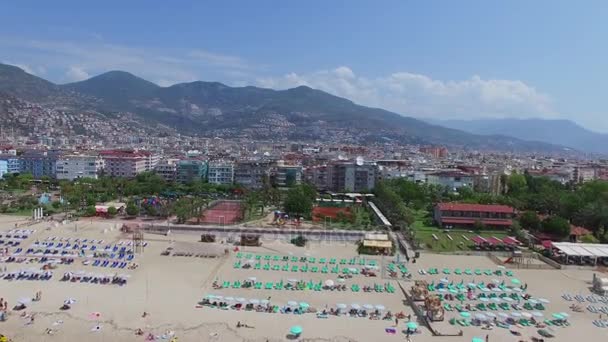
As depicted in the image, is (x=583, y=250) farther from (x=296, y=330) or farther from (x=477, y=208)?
(x=296, y=330)

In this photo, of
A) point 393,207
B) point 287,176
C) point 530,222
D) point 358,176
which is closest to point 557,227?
point 530,222

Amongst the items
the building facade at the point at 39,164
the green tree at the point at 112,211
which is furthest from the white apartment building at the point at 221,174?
the building facade at the point at 39,164

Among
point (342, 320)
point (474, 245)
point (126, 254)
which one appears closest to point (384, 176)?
point (474, 245)

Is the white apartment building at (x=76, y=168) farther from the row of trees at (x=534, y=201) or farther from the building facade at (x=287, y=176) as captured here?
the row of trees at (x=534, y=201)

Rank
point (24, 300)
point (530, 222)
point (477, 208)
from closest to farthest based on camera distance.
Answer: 1. point (24, 300)
2. point (530, 222)
3. point (477, 208)

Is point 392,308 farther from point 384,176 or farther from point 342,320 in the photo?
point 384,176

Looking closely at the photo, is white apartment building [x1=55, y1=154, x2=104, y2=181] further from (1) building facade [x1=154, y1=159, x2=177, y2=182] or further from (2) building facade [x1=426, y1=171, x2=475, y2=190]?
(2) building facade [x1=426, y1=171, x2=475, y2=190]
